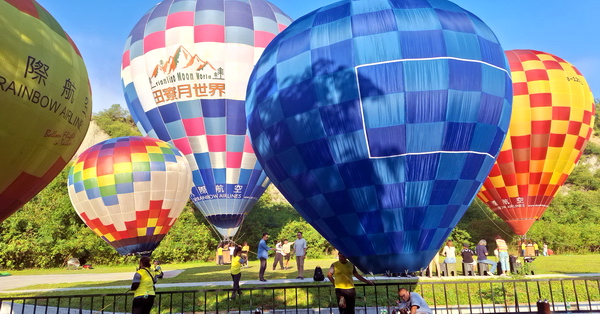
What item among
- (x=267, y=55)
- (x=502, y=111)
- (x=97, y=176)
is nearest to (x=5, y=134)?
(x=267, y=55)

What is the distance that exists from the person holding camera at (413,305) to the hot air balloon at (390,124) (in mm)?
1447

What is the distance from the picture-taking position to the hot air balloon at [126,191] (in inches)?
635

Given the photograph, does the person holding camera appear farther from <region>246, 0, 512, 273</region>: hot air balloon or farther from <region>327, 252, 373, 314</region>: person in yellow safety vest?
<region>246, 0, 512, 273</region>: hot air balloon

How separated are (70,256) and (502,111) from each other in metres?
30.6

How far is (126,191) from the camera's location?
635 inches

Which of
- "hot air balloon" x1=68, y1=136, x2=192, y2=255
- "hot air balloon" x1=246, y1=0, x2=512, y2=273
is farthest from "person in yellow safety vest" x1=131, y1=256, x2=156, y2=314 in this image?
"hot air balloon" x1=68, y1=136, x2=192, y2=255

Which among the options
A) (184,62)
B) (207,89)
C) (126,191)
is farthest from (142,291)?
(184,62)

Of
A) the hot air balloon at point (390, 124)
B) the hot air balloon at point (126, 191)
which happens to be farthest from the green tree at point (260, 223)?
the hot air balloon at point (390, 124)

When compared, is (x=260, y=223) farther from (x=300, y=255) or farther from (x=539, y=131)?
(x=300, y=255)

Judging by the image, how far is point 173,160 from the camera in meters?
17.7

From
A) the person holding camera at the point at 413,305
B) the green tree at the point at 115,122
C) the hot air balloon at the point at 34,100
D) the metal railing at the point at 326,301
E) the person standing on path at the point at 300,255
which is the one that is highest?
the green tree at the point at 115,122

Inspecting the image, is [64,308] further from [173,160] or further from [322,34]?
[322,34]

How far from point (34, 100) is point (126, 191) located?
11.6 metres

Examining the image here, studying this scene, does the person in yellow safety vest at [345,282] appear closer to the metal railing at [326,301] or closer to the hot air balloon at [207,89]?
the metal railing at [326,301]
